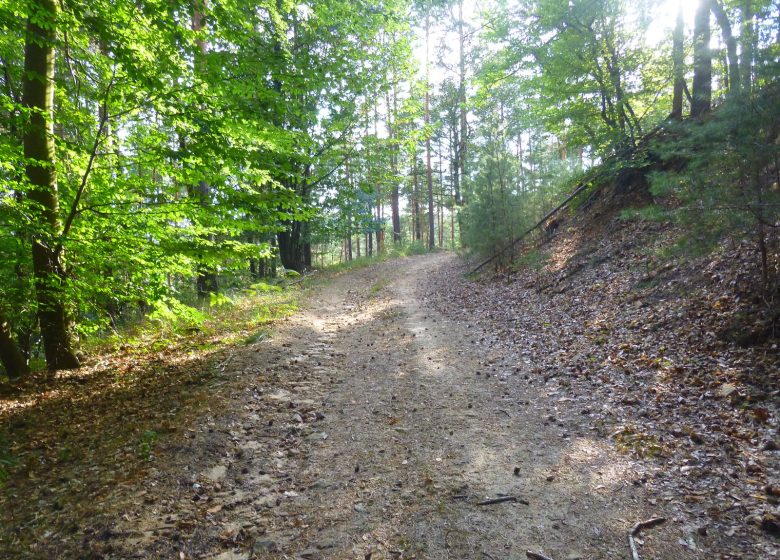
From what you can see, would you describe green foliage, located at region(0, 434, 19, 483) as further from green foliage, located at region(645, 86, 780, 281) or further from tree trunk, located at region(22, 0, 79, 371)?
green foliage, located at region(645, 86, 780, 281)

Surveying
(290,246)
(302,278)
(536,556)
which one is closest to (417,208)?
(290,246)

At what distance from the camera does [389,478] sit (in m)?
4.17

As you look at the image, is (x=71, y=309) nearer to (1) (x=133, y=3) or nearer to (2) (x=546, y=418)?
(1) (x=133, y=3)

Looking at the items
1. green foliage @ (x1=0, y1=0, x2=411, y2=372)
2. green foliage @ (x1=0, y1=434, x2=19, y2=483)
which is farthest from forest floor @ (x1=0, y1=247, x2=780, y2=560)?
green foliage @ (x1=0, y1=0, x2=411, y2=372)

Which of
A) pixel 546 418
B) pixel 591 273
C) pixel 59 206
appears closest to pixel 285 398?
pixel 546 418

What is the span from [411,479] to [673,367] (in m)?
4.23

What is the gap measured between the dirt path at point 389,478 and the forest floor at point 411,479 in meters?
0.02

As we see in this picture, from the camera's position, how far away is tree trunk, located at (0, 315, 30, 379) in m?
6.70

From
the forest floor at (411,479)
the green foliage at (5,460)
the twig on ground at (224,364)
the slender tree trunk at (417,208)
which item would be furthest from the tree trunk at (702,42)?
the slender tree trunk at (417,208)

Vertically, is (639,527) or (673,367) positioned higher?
(673,367)

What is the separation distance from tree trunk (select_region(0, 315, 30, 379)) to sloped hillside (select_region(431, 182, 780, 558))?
8.05 meters

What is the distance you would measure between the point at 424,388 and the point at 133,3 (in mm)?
6963

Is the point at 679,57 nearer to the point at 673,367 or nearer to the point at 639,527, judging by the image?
the point at 673,367

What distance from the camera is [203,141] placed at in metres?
5.88
